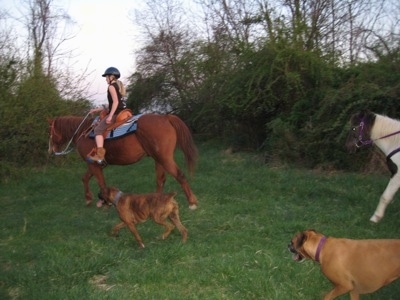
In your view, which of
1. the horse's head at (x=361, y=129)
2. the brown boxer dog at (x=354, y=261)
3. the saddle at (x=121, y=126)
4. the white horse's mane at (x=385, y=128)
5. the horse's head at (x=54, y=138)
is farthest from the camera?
the horse's head at (x=54, y=138)

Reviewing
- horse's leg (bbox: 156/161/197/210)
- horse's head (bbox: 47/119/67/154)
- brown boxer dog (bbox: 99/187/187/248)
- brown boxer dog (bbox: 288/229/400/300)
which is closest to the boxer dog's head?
brown boxer dog (bbox: 288/229/400/300)

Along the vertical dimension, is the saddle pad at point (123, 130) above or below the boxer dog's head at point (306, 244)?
above

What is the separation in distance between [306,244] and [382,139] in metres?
3.56

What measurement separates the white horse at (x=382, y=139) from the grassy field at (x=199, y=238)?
0.38 metres

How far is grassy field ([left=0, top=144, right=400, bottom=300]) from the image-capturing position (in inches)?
177

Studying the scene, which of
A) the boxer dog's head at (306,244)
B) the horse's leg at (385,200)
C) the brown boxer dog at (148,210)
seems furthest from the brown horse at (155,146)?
the boxer dog's head at (306,244)

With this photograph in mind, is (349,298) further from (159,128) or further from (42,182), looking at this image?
(42,182)

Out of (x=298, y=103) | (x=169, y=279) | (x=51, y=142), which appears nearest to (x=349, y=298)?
(x=169, y=279)

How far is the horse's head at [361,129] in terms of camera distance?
282 inches

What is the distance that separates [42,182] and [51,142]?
1.87 m

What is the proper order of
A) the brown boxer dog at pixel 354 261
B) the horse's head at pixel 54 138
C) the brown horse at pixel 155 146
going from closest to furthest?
1. the brown boxer dog at pixel 354 261
2. the brown horse at pixel 155 146
3. the horse's head at pixel 54 138

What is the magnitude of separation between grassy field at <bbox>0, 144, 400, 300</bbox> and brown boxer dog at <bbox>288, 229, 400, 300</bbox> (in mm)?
466

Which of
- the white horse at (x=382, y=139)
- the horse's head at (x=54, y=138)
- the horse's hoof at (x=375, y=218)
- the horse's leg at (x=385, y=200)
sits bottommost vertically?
the horse's hoof at (x=375, y=218)

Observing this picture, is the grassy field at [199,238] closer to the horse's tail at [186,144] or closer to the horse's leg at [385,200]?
the horse's leg at [385,200]
